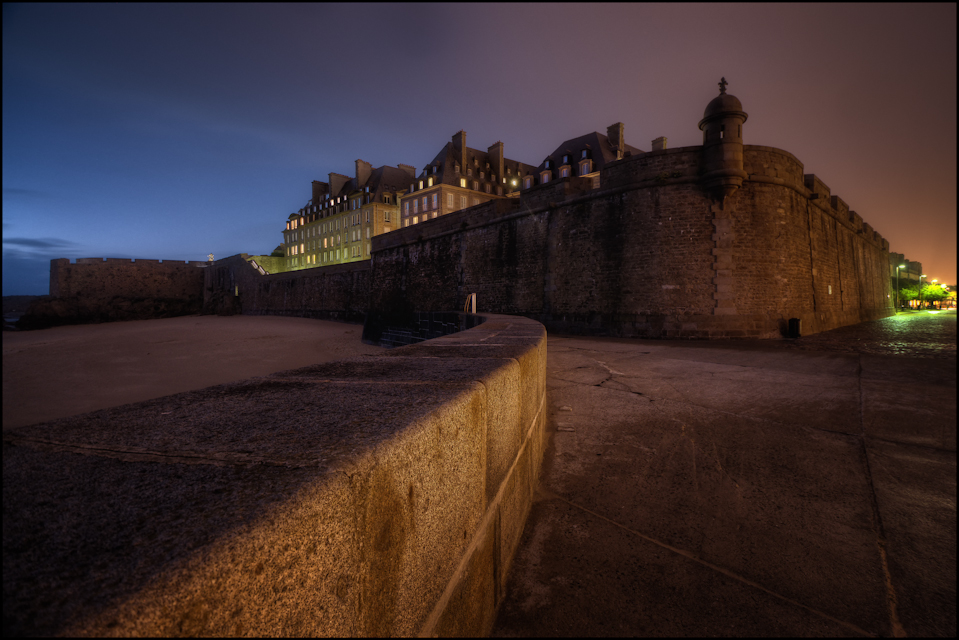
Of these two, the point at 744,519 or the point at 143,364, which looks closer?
the point at 744,519

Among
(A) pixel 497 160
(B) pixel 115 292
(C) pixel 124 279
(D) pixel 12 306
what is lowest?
(D) pixel 12 306

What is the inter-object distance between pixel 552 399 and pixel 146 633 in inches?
165

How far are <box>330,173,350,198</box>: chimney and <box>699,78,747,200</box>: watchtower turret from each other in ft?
142

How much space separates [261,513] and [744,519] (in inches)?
96.5

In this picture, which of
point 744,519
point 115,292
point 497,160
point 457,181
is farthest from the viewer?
point 497,160

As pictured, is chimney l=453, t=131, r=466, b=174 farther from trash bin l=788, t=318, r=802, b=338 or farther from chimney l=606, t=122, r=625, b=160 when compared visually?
trash bin l=788, t=318, r=802, b=338

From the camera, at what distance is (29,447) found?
778 millimetres

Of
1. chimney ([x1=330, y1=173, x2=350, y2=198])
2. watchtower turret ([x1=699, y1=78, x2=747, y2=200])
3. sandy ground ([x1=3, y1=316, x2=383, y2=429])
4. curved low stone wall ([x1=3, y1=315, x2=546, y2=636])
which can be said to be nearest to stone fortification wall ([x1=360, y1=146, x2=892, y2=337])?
watchtower turret ([x1=699, y1=78, x2=747, y2=200])

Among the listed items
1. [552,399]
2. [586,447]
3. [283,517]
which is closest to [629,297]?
[552,399]

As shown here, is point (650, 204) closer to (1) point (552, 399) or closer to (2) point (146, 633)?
(1) point (552, 399)

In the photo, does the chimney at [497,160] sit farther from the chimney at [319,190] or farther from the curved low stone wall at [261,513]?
the curved low stone wall at [261,513]

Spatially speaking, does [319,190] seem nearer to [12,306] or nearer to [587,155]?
[587,155]

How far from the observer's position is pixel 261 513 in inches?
23.3

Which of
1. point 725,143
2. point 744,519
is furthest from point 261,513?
point 725,143
